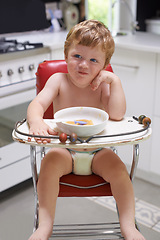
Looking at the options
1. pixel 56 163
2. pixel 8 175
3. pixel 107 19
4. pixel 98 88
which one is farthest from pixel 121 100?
pixel 107 19

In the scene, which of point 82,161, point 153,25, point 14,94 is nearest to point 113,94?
point 82,161

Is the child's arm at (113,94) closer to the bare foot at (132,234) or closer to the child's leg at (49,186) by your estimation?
the child's leg at (49,186)

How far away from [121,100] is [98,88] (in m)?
0.14

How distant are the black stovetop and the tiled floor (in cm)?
97

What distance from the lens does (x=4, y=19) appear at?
8.01 ft

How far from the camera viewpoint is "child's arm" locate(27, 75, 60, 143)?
127 centimetres

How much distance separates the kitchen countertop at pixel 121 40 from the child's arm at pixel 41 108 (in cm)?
95

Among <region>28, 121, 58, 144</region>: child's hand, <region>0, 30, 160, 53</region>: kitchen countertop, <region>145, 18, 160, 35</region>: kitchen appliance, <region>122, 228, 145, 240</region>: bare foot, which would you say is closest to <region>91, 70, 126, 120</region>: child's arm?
<region>28, 121, 58, 144</region>: child's hand

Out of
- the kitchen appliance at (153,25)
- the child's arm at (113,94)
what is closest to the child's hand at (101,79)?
the child's arm at (113,94)

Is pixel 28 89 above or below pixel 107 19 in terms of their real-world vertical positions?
below

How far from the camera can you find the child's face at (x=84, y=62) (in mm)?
1359

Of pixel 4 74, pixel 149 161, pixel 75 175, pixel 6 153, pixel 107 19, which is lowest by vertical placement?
pixel 149 161

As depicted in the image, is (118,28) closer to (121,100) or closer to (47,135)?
(121,100)

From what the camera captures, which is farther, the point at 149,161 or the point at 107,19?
the point at 107,19
